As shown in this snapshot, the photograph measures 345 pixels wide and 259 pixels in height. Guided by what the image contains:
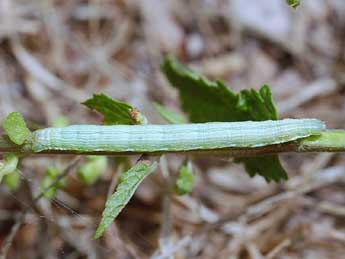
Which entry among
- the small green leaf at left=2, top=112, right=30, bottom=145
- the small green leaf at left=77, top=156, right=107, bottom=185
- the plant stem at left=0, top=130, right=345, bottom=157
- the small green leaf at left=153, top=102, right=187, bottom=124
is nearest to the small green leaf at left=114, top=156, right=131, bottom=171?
the small green leaf at left=77, top=156, right=107, bottom=185

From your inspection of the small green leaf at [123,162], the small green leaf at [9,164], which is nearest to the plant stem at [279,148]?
the small green leaf at [9,164]

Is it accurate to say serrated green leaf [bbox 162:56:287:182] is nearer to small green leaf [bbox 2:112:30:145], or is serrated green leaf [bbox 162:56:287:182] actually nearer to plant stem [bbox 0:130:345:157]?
plant stem [bbox 0:130:345:157]

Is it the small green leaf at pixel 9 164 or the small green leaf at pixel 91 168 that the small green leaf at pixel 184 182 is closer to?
the small green leaf at pixel 91 168

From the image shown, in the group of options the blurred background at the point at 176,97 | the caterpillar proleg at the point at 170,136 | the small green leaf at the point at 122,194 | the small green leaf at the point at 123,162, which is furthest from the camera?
the blurred background at the point at 176,97

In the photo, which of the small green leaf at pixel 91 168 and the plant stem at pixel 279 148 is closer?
the plant stem at pixel 279 148

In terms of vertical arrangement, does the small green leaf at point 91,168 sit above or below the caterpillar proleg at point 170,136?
above

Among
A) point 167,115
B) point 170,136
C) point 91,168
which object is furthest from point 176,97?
point 170,136

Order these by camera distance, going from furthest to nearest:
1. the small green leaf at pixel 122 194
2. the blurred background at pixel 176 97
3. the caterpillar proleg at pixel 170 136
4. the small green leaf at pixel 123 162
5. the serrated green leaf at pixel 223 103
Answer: the blurred background at pixel 176 97
the small green leaf at pixel 123 162
the serrated green leaf at pixel 223 103
the caterpillar proleg at pixel 170 136
the small green leaf at pixel 122 194
